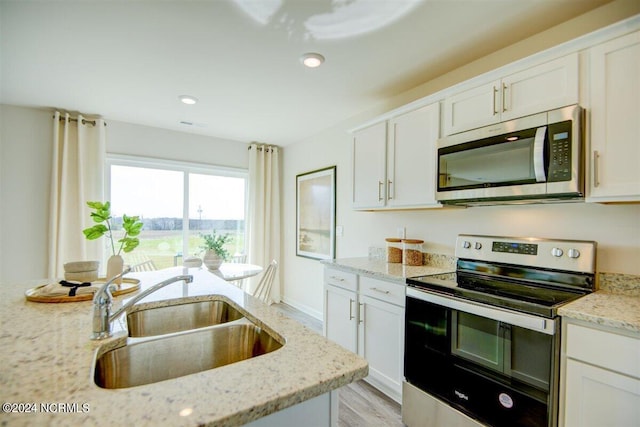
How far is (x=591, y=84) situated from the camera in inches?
58.6

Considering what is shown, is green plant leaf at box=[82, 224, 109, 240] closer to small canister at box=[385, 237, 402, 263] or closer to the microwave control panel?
small canister at box=[385, 237, 402, 263]

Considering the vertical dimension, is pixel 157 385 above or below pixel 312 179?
below

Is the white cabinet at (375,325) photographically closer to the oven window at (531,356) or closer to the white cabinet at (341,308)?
the white cabinet at (341,308)

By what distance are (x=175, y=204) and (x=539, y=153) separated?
417 centimetres

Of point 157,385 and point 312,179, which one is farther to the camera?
point 312,179

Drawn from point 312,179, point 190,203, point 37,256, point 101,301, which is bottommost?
point 37,256

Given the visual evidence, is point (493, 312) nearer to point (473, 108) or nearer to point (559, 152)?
point (559, 152)

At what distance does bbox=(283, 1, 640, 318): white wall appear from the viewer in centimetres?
162

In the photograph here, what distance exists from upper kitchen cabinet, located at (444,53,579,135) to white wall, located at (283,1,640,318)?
1.24ft

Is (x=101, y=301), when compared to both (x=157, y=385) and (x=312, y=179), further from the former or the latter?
(x=312, y=179)

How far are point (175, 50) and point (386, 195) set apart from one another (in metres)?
1.94

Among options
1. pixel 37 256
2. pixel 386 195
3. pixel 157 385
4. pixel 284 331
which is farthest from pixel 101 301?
pixel 37 256

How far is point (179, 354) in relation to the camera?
1.12 meters

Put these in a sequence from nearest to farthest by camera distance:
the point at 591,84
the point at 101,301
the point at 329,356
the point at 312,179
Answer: the point at 329,356 → the point at 101,301 → the point at 591,84 → the point at 312,179
